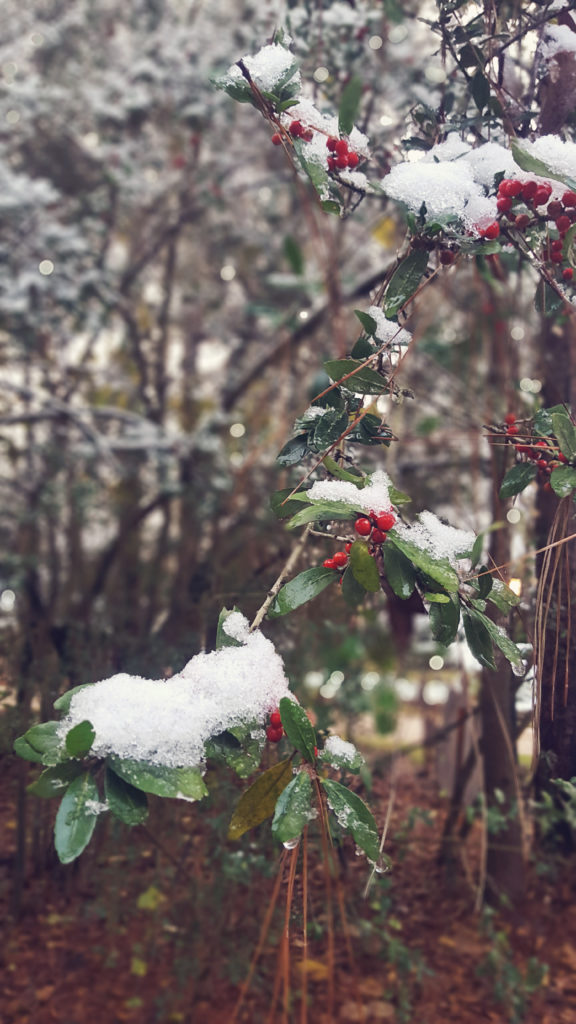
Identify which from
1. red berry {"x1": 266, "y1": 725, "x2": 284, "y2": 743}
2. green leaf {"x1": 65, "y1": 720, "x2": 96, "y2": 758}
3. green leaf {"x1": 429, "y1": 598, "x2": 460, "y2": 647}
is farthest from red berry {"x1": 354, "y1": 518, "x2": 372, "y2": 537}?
green leaf {"x1": 65, "y1": 720, "x2": 96, "y2": 758}

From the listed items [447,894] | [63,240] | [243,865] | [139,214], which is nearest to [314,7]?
[63,240]

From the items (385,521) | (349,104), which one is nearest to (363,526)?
(385,521)

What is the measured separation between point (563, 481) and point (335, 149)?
1.68 feet

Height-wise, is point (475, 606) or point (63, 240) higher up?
point (63, 240)

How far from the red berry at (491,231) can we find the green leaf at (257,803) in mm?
665

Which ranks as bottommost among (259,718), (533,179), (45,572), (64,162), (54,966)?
(54,966)

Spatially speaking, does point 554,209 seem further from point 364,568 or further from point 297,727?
point 297,727

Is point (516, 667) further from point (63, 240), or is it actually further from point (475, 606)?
point (63, 240)

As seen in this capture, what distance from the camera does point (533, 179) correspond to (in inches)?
36.0

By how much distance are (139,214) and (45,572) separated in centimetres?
261

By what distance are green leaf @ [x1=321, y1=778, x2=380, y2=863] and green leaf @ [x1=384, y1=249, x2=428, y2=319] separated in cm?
56

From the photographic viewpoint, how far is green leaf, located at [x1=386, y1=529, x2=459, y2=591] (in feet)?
2.47

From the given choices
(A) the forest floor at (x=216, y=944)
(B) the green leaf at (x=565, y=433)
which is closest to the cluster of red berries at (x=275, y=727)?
(B) the green leaf at (x=565, y=433)

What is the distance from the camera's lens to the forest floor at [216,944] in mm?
1673
